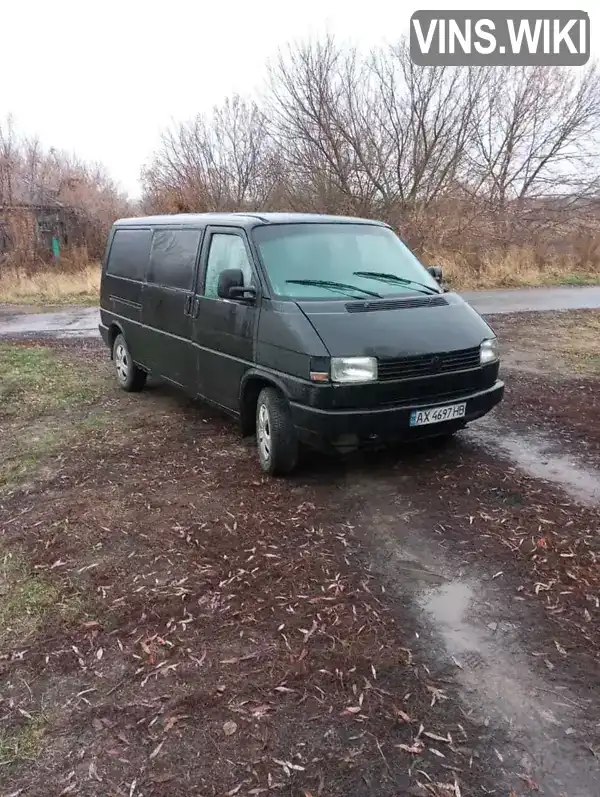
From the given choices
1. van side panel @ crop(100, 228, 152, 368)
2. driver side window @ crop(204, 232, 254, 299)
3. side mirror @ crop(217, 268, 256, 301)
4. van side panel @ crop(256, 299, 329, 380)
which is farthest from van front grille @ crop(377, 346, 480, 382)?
van side panel @ crop(100, 228, 152, 368)

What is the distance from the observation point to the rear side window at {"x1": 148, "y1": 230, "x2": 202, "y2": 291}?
6434 millimetres

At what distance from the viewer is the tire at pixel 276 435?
200 inches

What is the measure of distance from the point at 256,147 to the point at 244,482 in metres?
20.6

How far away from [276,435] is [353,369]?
0.83m

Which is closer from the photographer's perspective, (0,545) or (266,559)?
(266,559)

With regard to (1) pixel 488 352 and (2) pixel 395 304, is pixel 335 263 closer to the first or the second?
(2) pixel 395 304

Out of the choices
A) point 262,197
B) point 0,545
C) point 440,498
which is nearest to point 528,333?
point 440,498

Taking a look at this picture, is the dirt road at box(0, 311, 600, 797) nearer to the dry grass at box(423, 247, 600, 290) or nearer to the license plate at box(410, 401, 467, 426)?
the license plate at box(410, 401, 467, 426)

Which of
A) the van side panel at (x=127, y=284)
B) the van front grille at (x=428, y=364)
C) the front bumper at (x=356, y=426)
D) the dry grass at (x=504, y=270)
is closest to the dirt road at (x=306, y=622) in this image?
the front bumper at (x=356, y=426)

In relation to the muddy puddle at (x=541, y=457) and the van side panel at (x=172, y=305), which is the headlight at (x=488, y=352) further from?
the van side panel at (x=172, y=305)

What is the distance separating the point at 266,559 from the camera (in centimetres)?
405

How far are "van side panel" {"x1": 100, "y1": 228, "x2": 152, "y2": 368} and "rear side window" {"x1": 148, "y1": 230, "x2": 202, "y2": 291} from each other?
0.28m

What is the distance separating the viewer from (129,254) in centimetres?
782

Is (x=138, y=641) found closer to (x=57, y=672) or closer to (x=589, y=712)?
(x=57, y=672)
